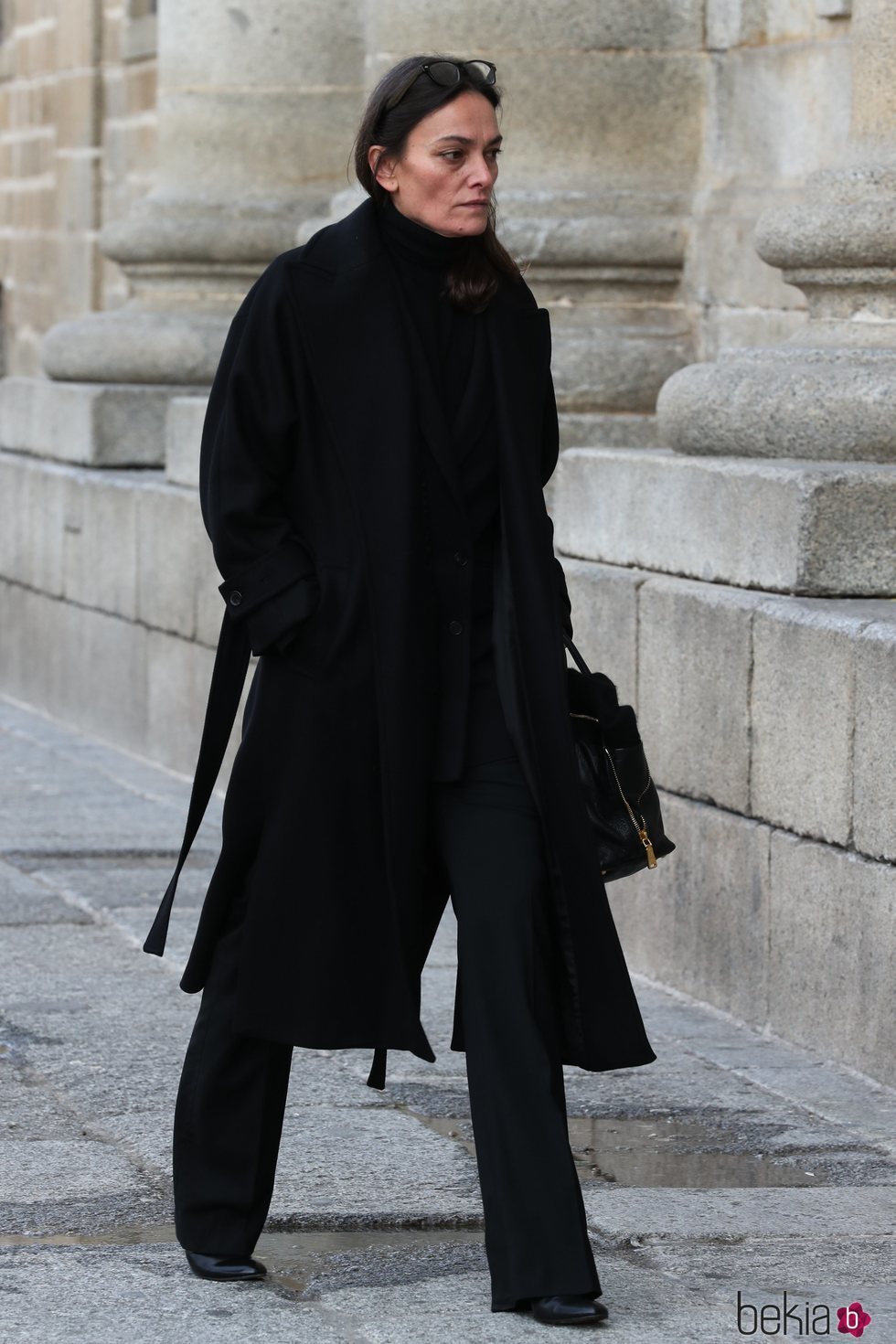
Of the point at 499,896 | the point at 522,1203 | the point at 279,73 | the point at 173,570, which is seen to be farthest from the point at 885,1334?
the point at 279,73

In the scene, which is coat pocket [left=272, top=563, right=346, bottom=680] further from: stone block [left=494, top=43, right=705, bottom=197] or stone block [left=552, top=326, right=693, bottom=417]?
stone block [left=494, top=43, right=705, bottom=197]

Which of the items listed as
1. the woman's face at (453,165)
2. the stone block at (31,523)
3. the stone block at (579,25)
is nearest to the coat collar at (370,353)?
the woman's face at (453,165)

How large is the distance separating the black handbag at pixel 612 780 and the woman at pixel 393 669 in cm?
10

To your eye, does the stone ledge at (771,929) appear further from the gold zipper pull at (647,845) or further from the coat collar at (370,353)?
the coat collar at (370,353)

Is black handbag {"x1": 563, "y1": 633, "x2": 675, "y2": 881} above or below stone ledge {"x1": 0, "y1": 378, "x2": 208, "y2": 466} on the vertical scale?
below

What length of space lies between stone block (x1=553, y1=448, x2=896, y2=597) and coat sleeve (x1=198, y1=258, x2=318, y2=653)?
6.53 ft

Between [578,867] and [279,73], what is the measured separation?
272 inches

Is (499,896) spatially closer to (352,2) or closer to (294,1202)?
(294,1202)

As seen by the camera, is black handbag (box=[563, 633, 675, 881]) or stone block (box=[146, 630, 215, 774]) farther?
stone block (box=[146, 630, 215, 774])

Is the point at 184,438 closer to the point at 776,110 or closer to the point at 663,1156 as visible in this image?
the point at 776,110

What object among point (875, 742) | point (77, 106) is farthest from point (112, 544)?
point (875, 742)

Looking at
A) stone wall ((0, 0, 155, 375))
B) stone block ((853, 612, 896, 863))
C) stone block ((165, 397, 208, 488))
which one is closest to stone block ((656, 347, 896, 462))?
→ stone block ((853, 612, 896, 863))

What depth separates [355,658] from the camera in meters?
3.93

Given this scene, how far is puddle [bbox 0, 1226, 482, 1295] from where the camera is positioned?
13.6 feet
